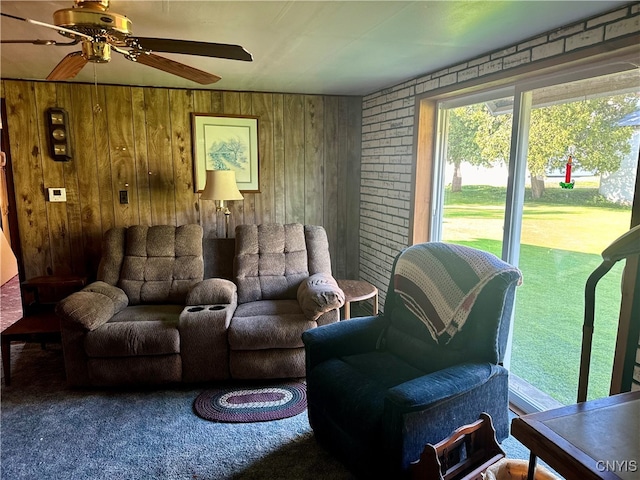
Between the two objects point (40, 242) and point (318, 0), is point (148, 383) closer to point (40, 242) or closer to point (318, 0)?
point (40, 242)

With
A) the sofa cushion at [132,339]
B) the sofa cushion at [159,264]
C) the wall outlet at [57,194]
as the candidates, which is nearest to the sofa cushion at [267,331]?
the sofa cushion at [132,339]

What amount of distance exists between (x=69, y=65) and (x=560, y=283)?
114 inches

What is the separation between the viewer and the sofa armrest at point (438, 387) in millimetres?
1658

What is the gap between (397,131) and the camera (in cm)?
375

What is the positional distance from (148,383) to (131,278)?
90 centimetres

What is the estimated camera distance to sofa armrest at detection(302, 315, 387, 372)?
228 centimetres

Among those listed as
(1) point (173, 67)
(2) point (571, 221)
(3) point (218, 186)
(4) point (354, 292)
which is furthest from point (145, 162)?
(2) point (571, 221)

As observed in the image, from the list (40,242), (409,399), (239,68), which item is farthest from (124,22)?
(40,242)

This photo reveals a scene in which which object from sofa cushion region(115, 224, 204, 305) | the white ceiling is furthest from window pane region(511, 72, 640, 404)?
sofa cushion region(115, 224, 204, 305)

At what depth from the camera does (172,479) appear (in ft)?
6.67

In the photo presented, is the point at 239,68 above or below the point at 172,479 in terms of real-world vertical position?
above

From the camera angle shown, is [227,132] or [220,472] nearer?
[220,472]

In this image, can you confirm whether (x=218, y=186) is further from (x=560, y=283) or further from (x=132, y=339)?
(x=560, y=283)

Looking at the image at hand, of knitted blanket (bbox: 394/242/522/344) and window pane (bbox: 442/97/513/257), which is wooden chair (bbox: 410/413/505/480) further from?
window pane (bbox: 442/97/513/257)
